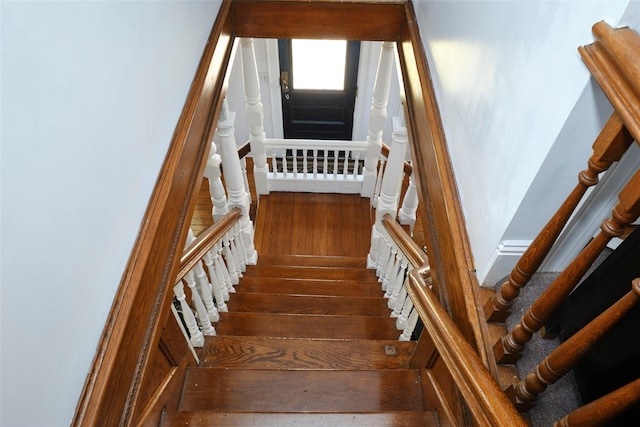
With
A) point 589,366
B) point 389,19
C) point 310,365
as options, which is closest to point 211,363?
point 310,365

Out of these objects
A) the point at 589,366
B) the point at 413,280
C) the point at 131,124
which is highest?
the point at 131,124

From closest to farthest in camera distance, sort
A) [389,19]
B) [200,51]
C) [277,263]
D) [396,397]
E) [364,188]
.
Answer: [396,397], [200,51], [389,19], [277,263], [364,188]

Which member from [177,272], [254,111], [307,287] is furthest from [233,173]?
[177,272]

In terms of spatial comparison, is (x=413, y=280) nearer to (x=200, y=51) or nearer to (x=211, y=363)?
(x=211, y=363)

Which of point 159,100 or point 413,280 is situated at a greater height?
point 159,100

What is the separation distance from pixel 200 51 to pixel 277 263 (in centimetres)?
203

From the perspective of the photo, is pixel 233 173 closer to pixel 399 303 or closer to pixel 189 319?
pixel 189 319

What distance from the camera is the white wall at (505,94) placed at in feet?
2.87

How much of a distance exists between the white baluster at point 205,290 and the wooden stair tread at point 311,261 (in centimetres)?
124

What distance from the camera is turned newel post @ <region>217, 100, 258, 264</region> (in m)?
2.67

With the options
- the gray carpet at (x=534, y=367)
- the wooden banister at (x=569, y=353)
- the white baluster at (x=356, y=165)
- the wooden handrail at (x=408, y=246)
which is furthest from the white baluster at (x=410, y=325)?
the white baluster at (x=356, y=165)

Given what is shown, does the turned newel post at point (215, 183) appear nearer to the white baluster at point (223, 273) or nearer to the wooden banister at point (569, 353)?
the white baluster at point (223, 273)

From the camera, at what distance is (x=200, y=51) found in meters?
1.97

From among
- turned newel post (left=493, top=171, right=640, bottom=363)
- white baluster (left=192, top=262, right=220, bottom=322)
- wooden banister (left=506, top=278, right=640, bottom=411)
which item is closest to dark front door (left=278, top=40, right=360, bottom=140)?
white baluster (left=192, top=262, right=220, bottom=322)
